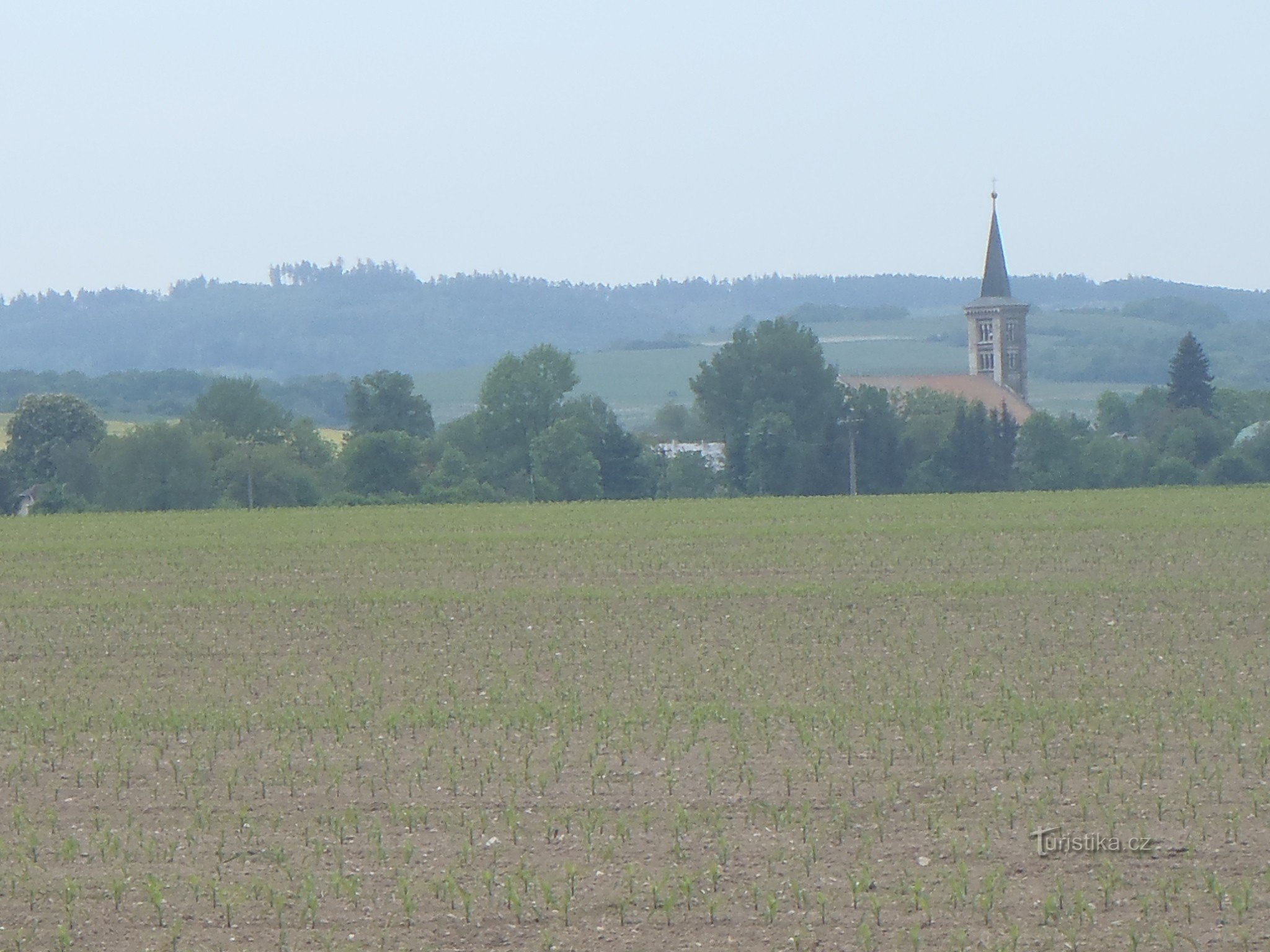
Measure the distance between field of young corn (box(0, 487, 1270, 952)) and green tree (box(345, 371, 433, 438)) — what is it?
190 ft

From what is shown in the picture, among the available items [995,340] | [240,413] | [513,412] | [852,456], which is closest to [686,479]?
[852,456]

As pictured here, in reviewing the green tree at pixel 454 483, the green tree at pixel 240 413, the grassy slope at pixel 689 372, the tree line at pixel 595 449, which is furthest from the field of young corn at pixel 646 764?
the grassy slope at pixel 689 372

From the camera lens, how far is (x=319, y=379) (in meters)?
170

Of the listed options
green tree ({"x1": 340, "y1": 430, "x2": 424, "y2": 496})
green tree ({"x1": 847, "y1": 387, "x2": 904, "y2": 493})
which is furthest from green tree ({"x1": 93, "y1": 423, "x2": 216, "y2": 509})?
green tree ({"x1": 847, "y1": 387, "x2": 904, "y2": 493})

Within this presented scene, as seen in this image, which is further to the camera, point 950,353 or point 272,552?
point 950,353

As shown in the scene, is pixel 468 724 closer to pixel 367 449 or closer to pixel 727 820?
pixel 727 820

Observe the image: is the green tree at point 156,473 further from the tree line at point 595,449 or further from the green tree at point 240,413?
the green tree at point 240,413

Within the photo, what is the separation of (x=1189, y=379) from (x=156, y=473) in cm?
5417

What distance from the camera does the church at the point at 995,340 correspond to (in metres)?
107

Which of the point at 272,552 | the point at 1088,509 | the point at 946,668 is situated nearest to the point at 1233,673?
the point at 946,668

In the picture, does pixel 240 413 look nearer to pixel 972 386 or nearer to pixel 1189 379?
pixel 1189 379

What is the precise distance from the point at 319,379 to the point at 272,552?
14254 cm

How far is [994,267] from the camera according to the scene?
115375 mm

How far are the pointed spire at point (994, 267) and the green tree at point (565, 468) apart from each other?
188 ft
